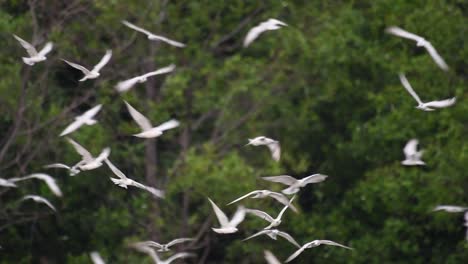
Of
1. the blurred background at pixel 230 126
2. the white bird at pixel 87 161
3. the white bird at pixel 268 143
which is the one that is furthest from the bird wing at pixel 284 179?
the blurred background at pixel 230 126

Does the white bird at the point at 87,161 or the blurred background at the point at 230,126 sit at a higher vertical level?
the white bird at the point at 87,161

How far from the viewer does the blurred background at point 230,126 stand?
18.8 meters


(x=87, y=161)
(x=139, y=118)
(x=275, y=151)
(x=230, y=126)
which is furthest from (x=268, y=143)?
(x=230, y=126)

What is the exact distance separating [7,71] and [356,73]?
507 cm

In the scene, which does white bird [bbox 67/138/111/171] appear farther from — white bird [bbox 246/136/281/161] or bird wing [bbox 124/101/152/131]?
white bird [bbox 246/136/281/161]

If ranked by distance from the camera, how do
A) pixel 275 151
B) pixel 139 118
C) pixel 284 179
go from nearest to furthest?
pixel 139 118
pixel 284 179
pixel 275 151

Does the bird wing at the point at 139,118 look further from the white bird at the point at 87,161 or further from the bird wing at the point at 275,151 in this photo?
the bird wing at the point at 275,151

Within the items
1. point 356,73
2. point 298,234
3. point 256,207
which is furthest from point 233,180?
point 356,73

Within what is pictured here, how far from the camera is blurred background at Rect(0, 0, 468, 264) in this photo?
61.6ft

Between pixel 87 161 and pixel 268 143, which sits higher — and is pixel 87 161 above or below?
below

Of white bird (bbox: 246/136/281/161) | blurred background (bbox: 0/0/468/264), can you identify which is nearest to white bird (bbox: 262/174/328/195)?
white bird (bbox: 246/136/281/161)

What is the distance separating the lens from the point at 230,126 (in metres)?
19.8

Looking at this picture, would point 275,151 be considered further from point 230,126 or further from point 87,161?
point 230,126

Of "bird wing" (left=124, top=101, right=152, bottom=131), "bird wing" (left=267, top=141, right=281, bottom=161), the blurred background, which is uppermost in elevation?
"bird wing" (left=124, top=101, right=152, bottom=131)
